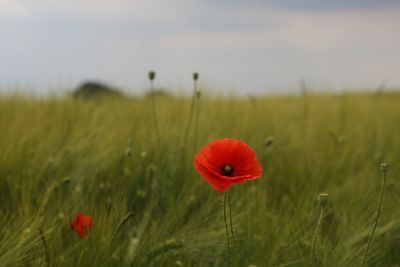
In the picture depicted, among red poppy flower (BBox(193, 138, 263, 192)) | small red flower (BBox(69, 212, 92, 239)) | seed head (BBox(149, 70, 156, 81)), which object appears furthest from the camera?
seed head (BBox(149, 70, 156, 81))

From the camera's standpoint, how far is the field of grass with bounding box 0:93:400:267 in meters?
1.43

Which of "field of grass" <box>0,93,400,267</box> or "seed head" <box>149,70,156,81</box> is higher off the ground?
"seed head" <box>149,70,156,81</box>

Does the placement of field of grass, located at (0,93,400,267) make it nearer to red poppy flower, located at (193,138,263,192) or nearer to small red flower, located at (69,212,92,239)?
small red flower, located at (69,212,92,239)

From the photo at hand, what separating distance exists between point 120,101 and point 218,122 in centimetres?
A: 226

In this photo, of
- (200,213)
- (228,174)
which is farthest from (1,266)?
(200,213)

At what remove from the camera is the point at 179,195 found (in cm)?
168

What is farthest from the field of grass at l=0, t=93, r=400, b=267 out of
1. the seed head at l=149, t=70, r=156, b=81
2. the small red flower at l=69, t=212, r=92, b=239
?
the seed head at l=149, t=70, r=156, b=81

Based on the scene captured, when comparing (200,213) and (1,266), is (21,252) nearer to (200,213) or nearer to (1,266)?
(1,266)

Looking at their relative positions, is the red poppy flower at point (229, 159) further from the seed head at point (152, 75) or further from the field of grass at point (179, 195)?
the seed head at point (152, 75)

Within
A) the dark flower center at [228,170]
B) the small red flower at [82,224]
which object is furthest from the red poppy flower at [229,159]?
the small red flower at [82,224]

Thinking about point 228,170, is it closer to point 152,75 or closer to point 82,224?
point 82,224

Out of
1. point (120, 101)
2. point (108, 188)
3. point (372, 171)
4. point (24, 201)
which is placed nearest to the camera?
point (24, 201)

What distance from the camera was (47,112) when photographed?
294 centimetres

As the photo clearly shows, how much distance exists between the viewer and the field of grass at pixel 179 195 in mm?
1429
